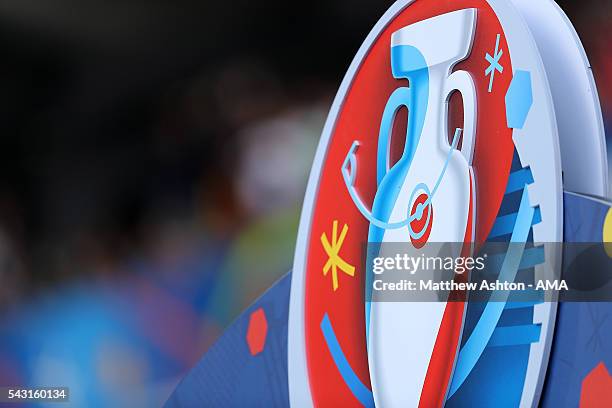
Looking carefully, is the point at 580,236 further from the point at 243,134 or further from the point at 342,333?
the point at 243,134

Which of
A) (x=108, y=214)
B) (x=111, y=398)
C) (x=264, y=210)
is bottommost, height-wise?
(x=111, y=398)

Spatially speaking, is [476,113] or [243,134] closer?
[476,113]

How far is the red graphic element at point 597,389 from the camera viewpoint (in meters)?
1.64

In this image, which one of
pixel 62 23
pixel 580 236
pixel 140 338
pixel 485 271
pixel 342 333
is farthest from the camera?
pixel 62 23

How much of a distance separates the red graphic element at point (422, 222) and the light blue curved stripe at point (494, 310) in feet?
0.83

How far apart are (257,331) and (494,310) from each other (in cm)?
87

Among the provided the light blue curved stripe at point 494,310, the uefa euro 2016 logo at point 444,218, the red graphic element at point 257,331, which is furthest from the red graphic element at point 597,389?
the red graphic element at point 257,331

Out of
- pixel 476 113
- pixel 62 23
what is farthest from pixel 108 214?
pixel 476 113

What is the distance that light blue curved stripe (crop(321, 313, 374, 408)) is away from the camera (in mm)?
2154

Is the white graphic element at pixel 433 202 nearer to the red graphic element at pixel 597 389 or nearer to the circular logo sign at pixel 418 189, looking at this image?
the circular logo sign at pixel 418 189

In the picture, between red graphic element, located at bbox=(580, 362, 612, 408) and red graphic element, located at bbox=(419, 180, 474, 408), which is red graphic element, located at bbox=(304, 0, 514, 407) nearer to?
red graphic element, located at bbox=(419, 180, 474, 408)

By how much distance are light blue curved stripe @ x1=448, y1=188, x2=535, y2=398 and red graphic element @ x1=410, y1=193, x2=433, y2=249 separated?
0.83 feet

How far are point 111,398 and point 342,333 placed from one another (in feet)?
3.01

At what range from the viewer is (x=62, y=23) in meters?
2.96
